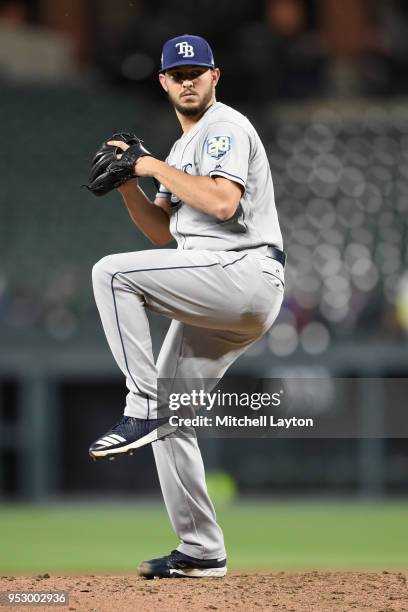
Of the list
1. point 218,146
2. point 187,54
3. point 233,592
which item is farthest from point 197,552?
point 187,54

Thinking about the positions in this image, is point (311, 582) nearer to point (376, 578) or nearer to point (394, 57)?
point (376, 578)

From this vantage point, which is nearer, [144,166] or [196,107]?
[144,166]

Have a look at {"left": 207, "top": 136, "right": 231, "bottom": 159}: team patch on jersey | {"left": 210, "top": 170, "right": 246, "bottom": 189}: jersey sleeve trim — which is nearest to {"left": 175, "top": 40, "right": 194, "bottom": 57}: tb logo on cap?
{"left": 207, "top": 136, "right": 231, "bottom": 159}: team patch on jersey

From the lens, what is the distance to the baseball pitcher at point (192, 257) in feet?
12.8

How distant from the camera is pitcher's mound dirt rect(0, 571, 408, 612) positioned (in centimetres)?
390

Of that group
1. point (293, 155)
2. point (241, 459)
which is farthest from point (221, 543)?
point (293, 155)

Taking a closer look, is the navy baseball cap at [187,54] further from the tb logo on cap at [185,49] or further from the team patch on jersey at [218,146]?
the team patch on jersey at [218,146]

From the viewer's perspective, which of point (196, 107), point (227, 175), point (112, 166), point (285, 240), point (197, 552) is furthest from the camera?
point (285, 240)

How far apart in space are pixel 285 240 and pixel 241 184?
832cm

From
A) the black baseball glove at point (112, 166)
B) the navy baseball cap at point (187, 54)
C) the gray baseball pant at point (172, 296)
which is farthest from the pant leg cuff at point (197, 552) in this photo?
the navy baseball cap at point (187, 54)

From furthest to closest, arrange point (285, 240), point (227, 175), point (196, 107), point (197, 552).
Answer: point (285, 240) < point (197, 552) < point (196, 107) < point (227, 175)

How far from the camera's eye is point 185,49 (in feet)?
13.2

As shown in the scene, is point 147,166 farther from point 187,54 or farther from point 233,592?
point 233,592

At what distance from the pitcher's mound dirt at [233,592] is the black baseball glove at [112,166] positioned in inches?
54.6
